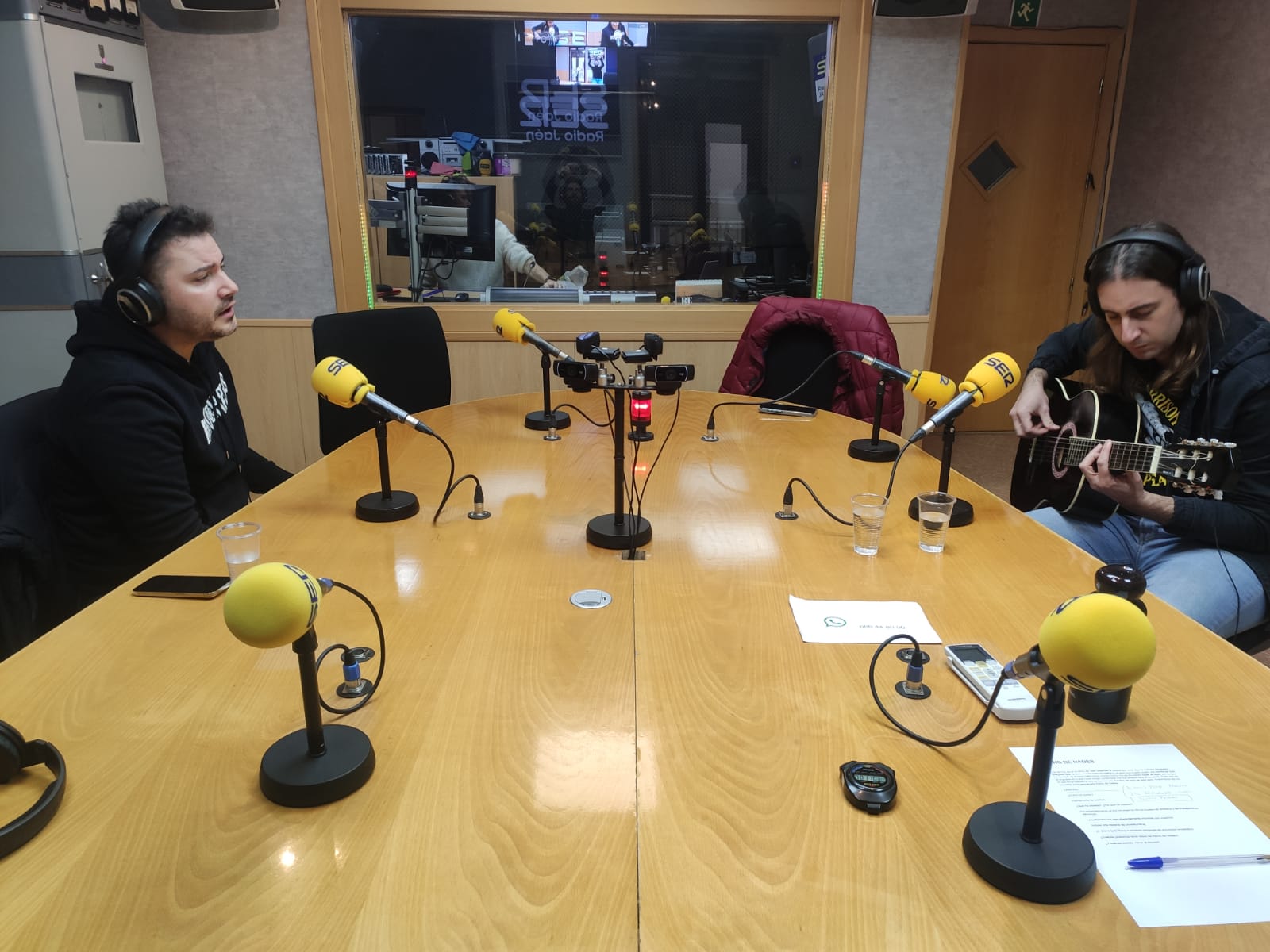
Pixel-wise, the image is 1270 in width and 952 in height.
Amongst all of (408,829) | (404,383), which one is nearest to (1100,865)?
(408,829)

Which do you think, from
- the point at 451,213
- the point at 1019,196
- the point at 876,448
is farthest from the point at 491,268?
the point at 1019,196

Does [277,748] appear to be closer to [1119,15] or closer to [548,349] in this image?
[548,349]

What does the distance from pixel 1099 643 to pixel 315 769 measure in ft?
2.55

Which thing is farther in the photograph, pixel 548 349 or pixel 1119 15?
pixel 1119 15

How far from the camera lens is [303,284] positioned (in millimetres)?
3582

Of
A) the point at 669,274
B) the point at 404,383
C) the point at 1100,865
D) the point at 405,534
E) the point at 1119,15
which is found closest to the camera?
the point at 1100,865

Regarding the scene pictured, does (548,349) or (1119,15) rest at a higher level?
(1119,15)

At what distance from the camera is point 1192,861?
31.9 inches

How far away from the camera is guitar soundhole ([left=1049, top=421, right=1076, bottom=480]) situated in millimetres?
2047

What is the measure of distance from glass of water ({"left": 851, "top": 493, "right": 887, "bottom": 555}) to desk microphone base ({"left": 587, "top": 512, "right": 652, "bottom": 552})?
0.38 m

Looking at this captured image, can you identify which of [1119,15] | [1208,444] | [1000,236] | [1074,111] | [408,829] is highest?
[1119,15]

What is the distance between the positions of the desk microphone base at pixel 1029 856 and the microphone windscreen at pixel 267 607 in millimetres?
685

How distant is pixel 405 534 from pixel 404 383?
1.37 m

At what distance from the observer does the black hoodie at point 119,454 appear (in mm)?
1622
